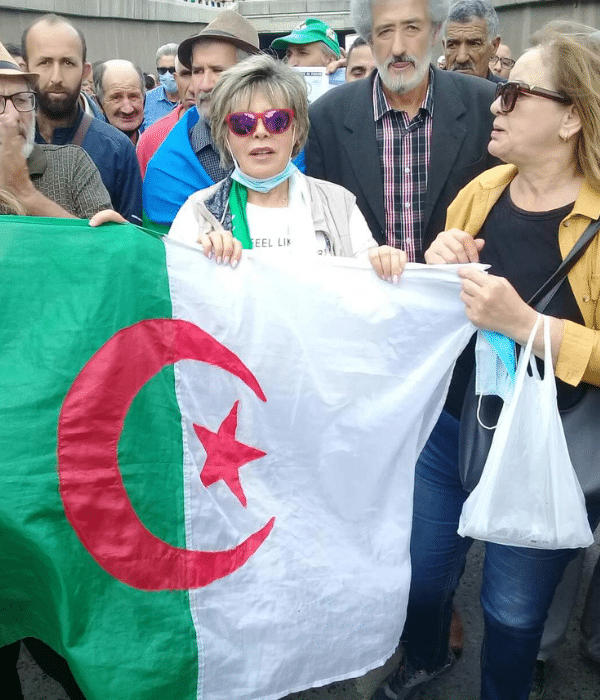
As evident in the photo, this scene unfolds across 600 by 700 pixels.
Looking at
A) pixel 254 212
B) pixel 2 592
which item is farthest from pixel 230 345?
pixel 2 592

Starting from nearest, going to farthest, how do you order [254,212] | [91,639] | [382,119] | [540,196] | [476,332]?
[91,639] < [540,196] < [476,332] < [254,212] < [382,119]

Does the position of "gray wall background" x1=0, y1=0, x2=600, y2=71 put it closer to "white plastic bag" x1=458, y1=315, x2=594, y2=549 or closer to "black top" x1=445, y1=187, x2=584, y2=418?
"black top" x1=445, y1=187, x2=584, y2=418

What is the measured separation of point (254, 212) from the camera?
2.40 meters

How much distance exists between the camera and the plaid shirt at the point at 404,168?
9.32 feet

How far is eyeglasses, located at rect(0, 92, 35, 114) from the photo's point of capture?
7.54 feet

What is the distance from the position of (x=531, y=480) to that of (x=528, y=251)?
1.84 feet

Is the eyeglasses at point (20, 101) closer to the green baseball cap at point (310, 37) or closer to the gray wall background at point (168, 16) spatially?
the green baseball cap at point (310, 37)

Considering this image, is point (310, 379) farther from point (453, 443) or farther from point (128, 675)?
point (128, 675)

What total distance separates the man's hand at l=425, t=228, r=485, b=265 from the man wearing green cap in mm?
3629

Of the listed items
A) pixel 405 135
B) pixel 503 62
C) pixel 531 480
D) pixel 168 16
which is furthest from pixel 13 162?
pixel 168 16

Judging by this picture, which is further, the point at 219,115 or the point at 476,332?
the point at 219,115

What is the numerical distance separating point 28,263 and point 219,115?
0.79 metres

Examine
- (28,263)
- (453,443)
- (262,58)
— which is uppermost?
(262,58)

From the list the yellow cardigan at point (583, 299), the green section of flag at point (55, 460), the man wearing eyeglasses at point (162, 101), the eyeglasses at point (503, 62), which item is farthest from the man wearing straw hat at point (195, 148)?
the eyeglasses at point (503, 62)
